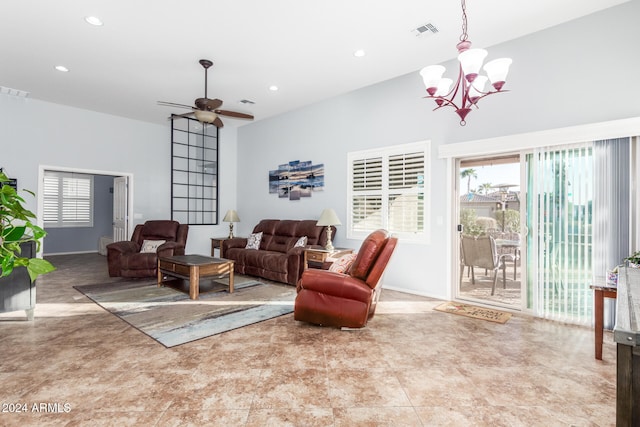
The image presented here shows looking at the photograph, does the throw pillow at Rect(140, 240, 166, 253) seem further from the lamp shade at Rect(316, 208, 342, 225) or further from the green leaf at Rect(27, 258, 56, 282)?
the green leaf at Rect(27, 258, 56, 282)

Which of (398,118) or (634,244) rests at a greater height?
(398,118)

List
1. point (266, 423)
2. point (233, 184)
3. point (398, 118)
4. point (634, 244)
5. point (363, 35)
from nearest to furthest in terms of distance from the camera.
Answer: point (266, 423), point (634, 244), point (363, 35), point (398, 118), point (233, 184)

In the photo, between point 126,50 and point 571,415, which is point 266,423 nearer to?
point 571,415

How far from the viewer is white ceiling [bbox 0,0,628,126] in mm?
3111

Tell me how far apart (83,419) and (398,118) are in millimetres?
4555

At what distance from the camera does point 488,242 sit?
4.16 meters

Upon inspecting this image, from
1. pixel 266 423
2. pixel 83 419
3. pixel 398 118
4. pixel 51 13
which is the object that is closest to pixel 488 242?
pixel 398 118

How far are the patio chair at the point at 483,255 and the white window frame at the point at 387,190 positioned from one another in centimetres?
50

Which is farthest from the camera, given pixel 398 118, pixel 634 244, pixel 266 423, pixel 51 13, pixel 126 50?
pixel 398 118

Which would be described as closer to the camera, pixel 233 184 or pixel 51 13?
pixel 51 13

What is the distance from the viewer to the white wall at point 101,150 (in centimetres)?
552

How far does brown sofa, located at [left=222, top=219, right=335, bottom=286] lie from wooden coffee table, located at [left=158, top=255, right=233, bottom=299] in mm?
832

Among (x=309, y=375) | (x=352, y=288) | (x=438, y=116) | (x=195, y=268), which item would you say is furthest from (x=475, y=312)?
(x=195, y=268)

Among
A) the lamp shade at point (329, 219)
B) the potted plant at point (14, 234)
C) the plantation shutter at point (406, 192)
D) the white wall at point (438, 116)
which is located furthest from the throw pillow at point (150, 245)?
the potted plant at point (14, 234)
